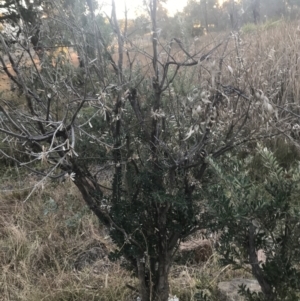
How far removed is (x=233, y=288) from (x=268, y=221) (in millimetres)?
842

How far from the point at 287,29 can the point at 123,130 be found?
3.99m

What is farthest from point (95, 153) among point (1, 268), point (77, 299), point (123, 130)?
point (1, 268)

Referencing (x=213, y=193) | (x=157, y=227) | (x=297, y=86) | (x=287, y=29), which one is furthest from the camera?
(x=287, y=29)

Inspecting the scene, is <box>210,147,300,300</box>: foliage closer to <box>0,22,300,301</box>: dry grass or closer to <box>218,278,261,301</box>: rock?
<box>0,22,300,301</box>: dry grass

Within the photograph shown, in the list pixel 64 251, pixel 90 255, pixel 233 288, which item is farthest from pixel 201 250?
pixel 64 251

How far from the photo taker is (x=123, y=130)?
1.34 meters

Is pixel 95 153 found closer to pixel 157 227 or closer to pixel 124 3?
pixel 157 227

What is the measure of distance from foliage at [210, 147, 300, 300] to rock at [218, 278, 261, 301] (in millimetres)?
561

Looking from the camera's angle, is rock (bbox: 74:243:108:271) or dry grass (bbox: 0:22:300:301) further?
rock (bbox: 74:243:108:271)

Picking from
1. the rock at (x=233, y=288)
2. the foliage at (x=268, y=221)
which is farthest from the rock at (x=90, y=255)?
the foliage at (x=268, y=221)

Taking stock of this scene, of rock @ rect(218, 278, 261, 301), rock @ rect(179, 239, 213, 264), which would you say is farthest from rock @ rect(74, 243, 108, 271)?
rock @ rect(218, 278, 261, 301)

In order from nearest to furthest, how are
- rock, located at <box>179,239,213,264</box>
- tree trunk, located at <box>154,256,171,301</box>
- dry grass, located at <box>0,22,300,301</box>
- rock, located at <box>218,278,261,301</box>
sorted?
1. tree trunk, located at <box>154,256,171,301</box>
2. rock, located at <box>218,278,261,301</box>
3. dry grass, located at <box>0,22,300,301</box>
4. rock, located at <box>179,239,213,264</box>

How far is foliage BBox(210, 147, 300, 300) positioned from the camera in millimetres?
1010

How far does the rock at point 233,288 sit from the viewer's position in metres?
1.69
